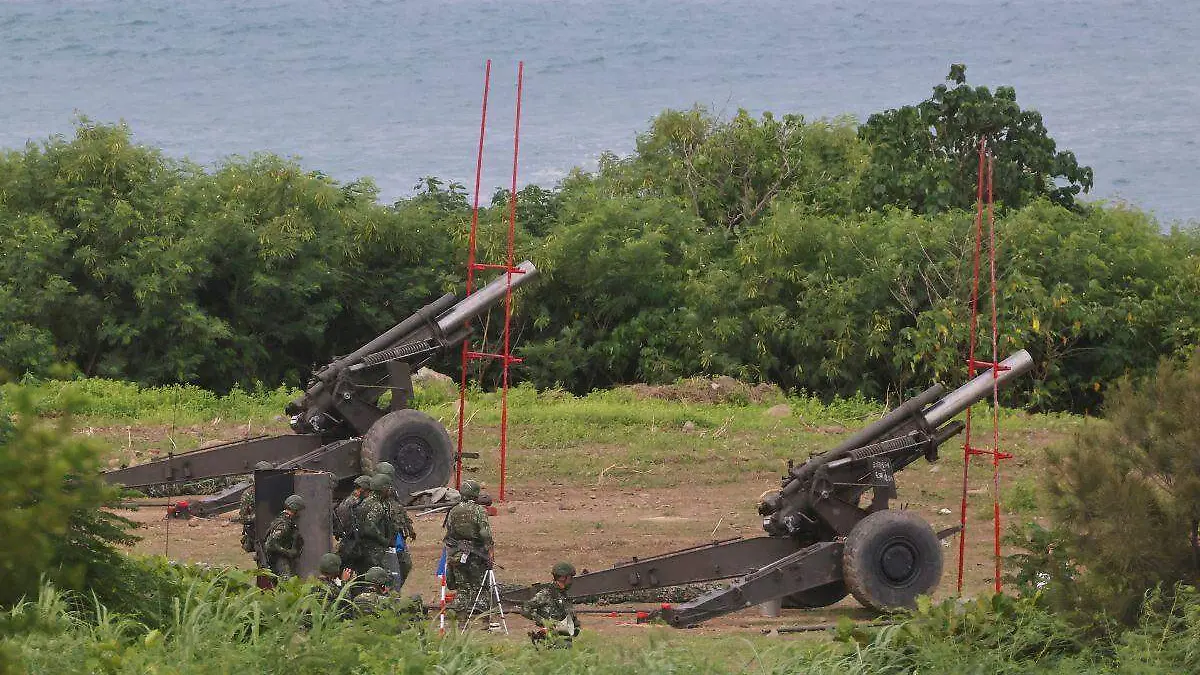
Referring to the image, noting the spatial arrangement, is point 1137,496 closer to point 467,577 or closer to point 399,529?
point 467,577

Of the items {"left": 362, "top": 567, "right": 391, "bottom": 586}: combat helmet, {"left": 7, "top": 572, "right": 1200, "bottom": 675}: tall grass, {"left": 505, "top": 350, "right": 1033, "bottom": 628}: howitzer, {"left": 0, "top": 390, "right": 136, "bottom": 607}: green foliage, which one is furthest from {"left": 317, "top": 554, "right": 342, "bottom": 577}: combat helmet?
{"left": 0, "top": 390, "right": 136, "bottom": 607}: green foliage

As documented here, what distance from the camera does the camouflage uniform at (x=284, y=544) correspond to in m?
13.0

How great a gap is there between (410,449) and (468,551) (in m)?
4.77

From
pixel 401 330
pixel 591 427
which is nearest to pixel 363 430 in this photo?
pixel 401 330

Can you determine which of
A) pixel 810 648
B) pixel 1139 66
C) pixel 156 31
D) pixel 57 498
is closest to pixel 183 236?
pixel 810 648

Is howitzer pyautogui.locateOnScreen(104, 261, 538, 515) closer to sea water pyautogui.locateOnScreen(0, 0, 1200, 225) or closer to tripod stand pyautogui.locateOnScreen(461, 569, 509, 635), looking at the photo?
tripod stand pyautogui.locateOnScreen(461, 569, 509, 635)

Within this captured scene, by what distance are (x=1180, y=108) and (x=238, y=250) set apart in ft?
216

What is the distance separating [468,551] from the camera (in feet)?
42.9

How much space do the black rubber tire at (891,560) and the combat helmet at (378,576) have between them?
3704mm

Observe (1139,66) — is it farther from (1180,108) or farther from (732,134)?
(732,134)

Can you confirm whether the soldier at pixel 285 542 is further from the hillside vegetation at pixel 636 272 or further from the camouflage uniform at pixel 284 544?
the hillside vegetation at pixel 636 272

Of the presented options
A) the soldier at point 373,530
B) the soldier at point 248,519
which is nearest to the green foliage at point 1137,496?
the soldier at point 373,530

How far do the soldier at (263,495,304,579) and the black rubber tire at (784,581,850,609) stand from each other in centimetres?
385

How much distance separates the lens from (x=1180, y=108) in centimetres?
8419
